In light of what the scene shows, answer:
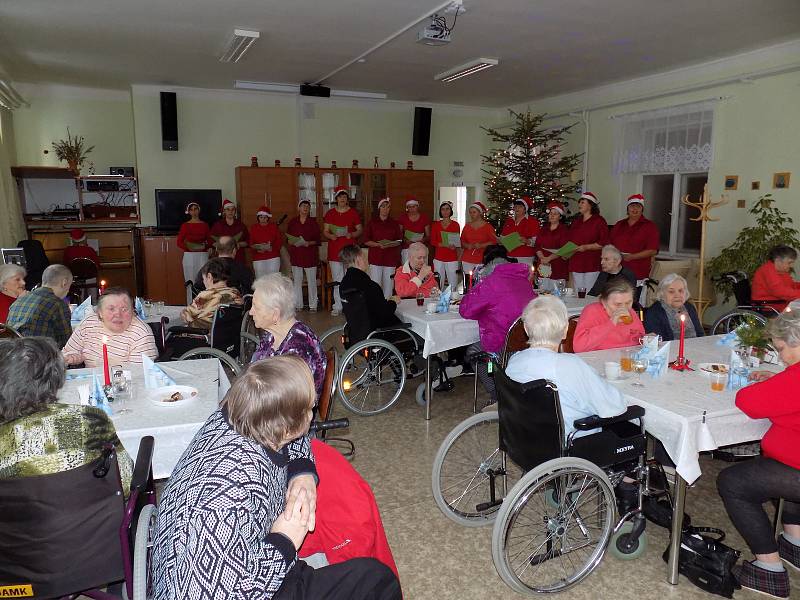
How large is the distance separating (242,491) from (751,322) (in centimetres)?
265

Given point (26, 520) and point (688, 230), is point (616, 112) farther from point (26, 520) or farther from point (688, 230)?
point (26, 520)

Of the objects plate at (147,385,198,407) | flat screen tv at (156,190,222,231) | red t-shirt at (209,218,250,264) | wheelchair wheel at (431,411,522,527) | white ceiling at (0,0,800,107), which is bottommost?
wheelchair wheel at (431,411,522,527)

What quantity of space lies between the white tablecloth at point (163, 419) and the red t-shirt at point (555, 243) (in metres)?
5.61

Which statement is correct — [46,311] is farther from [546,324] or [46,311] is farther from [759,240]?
[759,240]

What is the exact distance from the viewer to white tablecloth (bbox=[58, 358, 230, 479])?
7.61 ft

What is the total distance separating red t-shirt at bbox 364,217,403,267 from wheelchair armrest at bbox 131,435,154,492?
21.7 feet

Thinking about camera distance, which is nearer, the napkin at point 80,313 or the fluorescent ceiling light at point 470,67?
the napkin at point 80,313

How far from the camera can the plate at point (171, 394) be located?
2.52 meters

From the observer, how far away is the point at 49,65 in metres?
7.59

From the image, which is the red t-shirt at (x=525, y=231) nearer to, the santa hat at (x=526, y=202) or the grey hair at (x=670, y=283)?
the santa hat at (x=526, y=202)

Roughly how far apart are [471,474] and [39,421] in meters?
2.40

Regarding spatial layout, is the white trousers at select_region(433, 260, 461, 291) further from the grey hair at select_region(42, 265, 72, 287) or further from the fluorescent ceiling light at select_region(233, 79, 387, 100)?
the grey hair at select_region(42, 265, 72, 287)

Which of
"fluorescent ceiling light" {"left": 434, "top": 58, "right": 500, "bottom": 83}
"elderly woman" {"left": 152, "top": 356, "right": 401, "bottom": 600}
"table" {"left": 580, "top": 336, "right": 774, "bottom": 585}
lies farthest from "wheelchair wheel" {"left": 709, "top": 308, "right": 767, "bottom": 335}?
"elderly woman" {"left": 152, "top": 356, "right": 401, "bottom": 600}

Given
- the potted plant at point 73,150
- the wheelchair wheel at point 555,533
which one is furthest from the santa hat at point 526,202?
the potted plant at point 73,150
